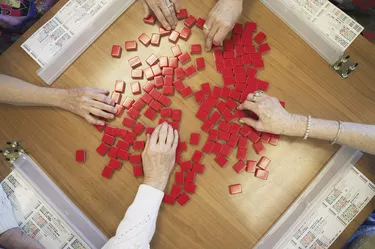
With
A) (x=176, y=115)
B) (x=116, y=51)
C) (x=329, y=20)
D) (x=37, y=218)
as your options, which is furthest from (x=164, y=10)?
(x=37, y=218)

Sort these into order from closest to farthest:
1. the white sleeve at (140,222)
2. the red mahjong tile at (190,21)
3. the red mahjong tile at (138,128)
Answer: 1. the white sleeve at (140,222)
2. the red mahjong tile at (138,128)
3. the red mahjong tile at (190,21)

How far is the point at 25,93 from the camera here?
1494 mm

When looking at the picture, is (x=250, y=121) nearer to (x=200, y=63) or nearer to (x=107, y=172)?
(x=200, y=63)

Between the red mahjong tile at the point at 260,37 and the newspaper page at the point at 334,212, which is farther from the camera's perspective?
the red mahjong tile at the point at 260,37

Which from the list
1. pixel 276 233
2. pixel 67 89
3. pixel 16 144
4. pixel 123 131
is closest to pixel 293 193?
pixel 276 233

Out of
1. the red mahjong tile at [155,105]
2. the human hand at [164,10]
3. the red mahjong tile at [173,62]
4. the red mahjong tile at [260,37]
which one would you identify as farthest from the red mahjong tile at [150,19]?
the red mahjong tile at [260,37]

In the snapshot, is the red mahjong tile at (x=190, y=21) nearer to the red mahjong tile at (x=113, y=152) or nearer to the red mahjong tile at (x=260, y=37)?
the red mahjong tile at (x=260, y=37)

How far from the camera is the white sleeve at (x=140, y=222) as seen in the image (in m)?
1.31

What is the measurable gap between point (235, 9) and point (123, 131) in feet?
2.70

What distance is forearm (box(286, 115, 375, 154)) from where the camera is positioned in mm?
1403

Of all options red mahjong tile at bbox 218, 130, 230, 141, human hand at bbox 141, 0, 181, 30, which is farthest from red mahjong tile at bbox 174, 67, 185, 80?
red mahjong tile at bbox 218, 130, 230, 141

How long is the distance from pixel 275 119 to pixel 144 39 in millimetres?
785

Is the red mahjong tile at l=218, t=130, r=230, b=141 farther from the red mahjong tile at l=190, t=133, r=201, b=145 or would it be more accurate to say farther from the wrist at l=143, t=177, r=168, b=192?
the wrist at l=143, t=177, r=168, b=192

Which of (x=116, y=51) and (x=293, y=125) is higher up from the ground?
(x=293, y=125)
